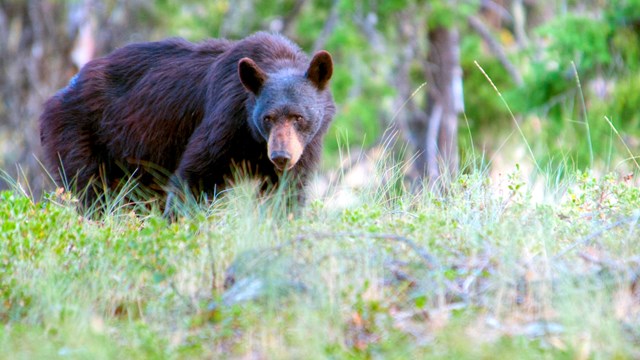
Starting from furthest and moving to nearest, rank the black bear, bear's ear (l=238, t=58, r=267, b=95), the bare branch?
the bare branch
the black bear
bear's ear (l=238, t=58, r=267, b=95)

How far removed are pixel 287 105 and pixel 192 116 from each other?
3.55 feet

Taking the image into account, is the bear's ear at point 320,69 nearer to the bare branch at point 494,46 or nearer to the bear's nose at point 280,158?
the bear's nose at point 280,158

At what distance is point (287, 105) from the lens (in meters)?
7.37

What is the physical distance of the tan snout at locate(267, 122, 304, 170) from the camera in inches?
277

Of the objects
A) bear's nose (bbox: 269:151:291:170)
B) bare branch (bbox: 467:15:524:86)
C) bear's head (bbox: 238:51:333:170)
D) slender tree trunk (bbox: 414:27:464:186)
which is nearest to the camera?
bear's nose (bbox: 269:151:291:170)

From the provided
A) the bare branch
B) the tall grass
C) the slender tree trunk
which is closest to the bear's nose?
the tall grass

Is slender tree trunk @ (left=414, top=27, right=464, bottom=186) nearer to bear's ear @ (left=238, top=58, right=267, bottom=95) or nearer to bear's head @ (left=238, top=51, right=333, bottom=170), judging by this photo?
bear's head @ (left=238, top=51, right=333, bottom=170)

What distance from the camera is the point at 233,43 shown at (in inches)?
328

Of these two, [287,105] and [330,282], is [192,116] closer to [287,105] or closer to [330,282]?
[287,105]

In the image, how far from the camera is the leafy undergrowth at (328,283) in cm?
473

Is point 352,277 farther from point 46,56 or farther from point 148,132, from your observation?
point 46,56

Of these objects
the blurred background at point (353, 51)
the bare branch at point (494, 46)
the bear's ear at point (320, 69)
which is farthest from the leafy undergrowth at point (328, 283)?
the bare branch at point (494, 46)

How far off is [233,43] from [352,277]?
3509 millimetres

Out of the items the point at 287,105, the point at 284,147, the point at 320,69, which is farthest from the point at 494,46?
the point at 284,147
